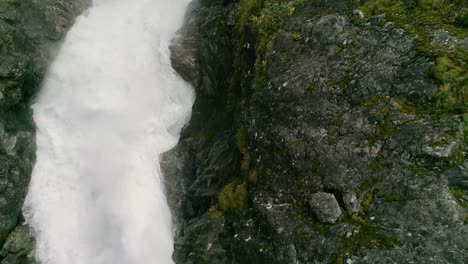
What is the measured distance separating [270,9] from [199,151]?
5.73m

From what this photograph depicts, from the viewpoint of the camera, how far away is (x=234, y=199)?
11.3m

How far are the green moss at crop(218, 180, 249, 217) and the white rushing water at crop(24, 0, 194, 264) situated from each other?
3803 mm

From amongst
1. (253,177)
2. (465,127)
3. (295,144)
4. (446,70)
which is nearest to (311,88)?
(295,144)

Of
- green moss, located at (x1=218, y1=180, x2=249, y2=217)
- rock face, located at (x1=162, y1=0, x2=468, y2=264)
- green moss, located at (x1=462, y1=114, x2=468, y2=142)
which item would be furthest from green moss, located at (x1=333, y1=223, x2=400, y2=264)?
green moss, located at (x1=218, y1=180, x2=249, y2=217)

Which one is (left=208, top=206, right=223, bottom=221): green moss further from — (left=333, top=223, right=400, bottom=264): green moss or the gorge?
(left=333, top=223, right=400, bottom=264): green moss

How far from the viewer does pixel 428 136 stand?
8.11m

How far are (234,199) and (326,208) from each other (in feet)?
10.4

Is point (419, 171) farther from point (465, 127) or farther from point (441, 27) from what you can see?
point (441, 27)

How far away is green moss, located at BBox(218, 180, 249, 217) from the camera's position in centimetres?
1087

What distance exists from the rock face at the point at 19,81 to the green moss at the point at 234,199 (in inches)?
324

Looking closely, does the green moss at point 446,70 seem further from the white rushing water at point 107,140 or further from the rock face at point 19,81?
the rock face at point 19,81

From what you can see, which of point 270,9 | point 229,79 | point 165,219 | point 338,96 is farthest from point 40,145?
point 338,96

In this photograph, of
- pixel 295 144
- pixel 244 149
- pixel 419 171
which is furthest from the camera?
pixel 244 149

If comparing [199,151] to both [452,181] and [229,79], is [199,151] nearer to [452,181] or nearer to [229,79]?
[229,79]
